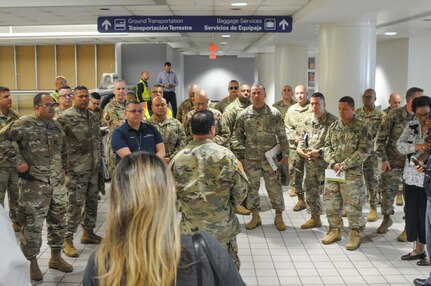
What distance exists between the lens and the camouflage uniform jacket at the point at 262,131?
20.3 feet

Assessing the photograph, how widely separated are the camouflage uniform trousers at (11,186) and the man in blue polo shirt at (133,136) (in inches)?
63.6

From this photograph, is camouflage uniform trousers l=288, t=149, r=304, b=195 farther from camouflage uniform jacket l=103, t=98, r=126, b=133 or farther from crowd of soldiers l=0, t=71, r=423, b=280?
camouflage uniform jacket l=103, t=98, r=126, b=133

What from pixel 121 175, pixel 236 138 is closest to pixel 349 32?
pixel 236 138

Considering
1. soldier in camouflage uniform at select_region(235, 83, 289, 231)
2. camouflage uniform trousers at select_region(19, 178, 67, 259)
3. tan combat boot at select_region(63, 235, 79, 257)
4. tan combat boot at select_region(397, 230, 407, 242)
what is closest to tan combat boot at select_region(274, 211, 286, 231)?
soldier in camouflage uniform at select_region(235, 83, 289, 231)

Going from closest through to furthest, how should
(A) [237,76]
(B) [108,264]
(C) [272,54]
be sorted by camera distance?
1. (B) [108,264]
2. (C) [272,54]
3. (A) [237,76]

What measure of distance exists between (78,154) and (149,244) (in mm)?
3934

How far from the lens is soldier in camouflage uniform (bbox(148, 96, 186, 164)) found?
565cm

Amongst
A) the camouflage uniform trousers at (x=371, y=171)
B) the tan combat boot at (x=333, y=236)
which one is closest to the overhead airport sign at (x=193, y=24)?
the camouflage uniform trousers at (x=371, y=171)

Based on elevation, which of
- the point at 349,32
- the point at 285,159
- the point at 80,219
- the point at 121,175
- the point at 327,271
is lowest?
the point at 327,271

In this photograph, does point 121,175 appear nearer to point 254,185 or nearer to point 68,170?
point 68,170

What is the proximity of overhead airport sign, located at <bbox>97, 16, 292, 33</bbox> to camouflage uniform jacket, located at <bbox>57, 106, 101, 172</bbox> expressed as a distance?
440cm

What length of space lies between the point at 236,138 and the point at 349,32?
3.16m

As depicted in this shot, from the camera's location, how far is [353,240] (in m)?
5.60

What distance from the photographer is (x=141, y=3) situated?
25.6 feet
